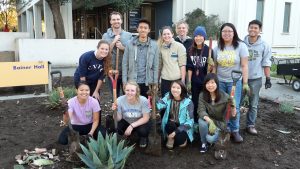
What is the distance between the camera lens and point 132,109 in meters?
4.20

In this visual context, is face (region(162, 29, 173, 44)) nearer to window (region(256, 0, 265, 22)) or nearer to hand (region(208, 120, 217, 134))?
hand (region(208, 120, 217, 134))

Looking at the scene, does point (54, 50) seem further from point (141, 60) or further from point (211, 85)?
point (211, 85)

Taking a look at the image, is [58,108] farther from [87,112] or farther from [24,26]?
[24,26]

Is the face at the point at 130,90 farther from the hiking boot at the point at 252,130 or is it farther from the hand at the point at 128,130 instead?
the hiking boot at the point at 252,130

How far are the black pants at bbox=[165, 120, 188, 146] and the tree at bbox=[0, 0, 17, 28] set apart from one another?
2162cm

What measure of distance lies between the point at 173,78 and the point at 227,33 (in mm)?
1005

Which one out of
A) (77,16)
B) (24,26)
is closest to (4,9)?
(24,26)

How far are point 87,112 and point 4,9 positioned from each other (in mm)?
28582

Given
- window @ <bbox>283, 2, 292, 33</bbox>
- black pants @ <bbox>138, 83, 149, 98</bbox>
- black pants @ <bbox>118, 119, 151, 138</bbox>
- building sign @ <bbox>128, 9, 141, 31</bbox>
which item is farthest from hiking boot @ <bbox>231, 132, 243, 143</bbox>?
window @ <bbox>283, 2, 292, 33</bbox>

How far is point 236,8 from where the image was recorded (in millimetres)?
16359

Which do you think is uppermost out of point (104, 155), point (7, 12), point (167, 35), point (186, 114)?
point (7, 12)

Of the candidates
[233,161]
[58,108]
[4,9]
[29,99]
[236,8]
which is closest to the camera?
[233,161]

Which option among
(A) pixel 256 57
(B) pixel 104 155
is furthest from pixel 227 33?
(B) pixel 104 155

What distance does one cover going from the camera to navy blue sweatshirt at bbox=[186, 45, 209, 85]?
447cm
